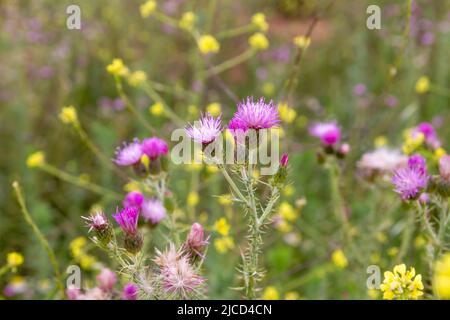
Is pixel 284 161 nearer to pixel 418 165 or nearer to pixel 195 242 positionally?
pixel 195 242

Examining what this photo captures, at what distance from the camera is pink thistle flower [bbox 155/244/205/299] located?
115 cm

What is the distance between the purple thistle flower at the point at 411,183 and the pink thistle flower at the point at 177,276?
20.4 inches

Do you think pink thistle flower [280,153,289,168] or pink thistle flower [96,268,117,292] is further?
pink thistle flower [96,268,117,292]

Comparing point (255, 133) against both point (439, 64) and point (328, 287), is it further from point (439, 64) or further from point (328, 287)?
point (439, 64)

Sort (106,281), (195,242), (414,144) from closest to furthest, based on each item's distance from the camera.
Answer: (195,242), (106,281), (414,144)

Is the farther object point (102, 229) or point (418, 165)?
point (418, 165)

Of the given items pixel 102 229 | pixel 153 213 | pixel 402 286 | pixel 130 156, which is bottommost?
pixel 402 286

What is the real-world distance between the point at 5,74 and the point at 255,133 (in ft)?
9.61

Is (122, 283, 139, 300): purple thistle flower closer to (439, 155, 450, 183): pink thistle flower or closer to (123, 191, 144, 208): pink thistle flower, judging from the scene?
(123, 191, 144, 208): pink thistle flower

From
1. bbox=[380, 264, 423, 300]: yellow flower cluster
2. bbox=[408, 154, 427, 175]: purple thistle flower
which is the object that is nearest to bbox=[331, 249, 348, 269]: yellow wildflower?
bbox=[408, 154, 427, 175]: purple thistle flower

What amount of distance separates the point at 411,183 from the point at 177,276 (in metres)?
0.59

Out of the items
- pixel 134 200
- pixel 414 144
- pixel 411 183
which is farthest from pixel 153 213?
pixel 414 144

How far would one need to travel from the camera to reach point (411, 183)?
4.46 ft

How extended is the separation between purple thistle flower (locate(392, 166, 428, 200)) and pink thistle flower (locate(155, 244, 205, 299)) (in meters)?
0.52
